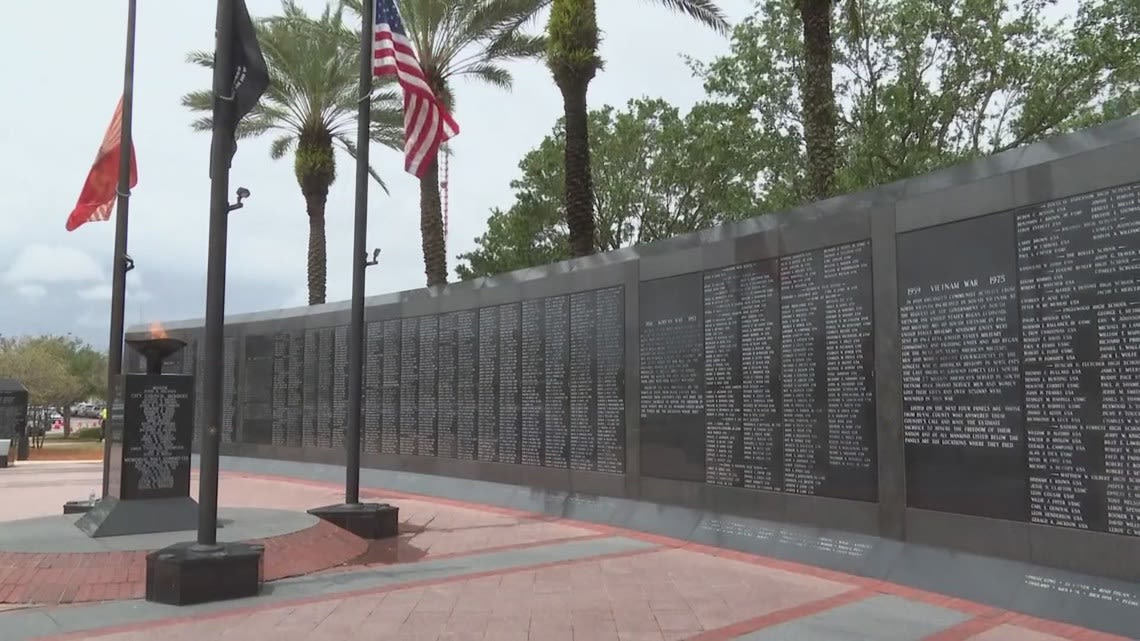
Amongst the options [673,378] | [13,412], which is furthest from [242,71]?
[13,412]

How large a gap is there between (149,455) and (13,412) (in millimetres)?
18623

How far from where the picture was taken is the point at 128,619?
237 inches

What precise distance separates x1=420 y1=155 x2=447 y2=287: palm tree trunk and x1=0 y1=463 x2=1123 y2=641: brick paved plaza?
10306mm

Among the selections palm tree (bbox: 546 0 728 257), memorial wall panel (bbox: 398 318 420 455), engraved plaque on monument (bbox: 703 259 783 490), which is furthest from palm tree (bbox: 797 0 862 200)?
memorial wall panel (bbox: 398 318 420 455)

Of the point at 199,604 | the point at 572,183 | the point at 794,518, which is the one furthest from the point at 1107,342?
the point at 572,183

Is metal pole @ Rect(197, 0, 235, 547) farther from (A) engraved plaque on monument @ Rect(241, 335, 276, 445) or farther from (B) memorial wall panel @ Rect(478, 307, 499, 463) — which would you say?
(A) engraved plaque on monument @ Rect(241, 335, 276, 445)

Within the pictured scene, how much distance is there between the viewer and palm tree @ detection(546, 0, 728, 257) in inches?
573

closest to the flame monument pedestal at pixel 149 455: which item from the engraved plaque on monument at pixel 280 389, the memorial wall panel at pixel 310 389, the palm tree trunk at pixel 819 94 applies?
the memorial wall panel at pixel 310 389

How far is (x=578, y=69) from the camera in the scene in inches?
573

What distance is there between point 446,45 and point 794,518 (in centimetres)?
1395

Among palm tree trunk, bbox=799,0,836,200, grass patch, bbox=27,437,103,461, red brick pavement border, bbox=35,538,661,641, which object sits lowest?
grass patch, bbox=27,437,103,461

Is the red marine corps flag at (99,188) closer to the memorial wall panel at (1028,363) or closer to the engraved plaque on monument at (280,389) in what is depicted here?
the engraved plaque on monument at (280,389)

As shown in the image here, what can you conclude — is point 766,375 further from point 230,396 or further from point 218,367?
point 230,396

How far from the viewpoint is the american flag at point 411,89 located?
9.99 m
